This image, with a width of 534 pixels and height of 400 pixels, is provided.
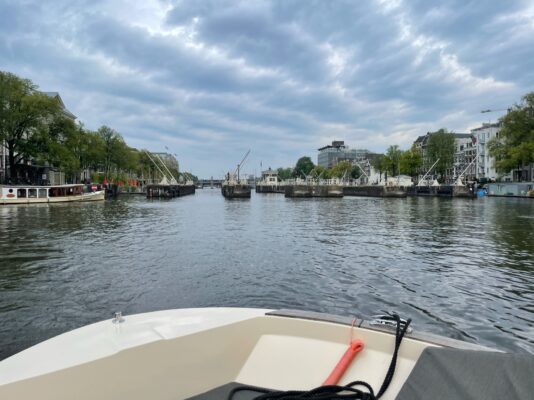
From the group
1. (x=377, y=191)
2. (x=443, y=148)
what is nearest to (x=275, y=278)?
(x=377, y=191)

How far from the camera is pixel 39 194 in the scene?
218 ft

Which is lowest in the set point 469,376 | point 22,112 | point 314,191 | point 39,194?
point 469,376

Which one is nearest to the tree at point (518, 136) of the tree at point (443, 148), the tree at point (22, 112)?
the tree at point (443, 148)

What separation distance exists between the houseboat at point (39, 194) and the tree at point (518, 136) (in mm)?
91748

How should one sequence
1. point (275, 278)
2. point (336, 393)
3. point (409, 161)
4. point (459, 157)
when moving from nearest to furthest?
point (336, 393), point (275, 278), point (409, 161), point (459, 157)

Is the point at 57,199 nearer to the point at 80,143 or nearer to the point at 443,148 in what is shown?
the point at 80,143

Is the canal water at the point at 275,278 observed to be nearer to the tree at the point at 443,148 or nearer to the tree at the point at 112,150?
the tree at the point at 112,150

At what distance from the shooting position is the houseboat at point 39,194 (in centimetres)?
6278

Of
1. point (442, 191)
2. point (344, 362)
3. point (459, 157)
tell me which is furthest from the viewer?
point (459, 157)

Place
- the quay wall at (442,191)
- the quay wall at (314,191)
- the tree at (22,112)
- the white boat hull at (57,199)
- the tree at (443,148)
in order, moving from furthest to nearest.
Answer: the tree at (443,148), the quay wall at (314,191), the quay wall at (442,191), the tree at (22,112), the white boat hull at (57,199)

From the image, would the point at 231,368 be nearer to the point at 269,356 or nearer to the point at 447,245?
the point at 269,356

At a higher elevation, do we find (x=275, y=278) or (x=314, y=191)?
(x=314, y=191)

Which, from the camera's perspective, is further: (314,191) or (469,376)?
(314,191)

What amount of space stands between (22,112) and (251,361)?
77.5 metres
